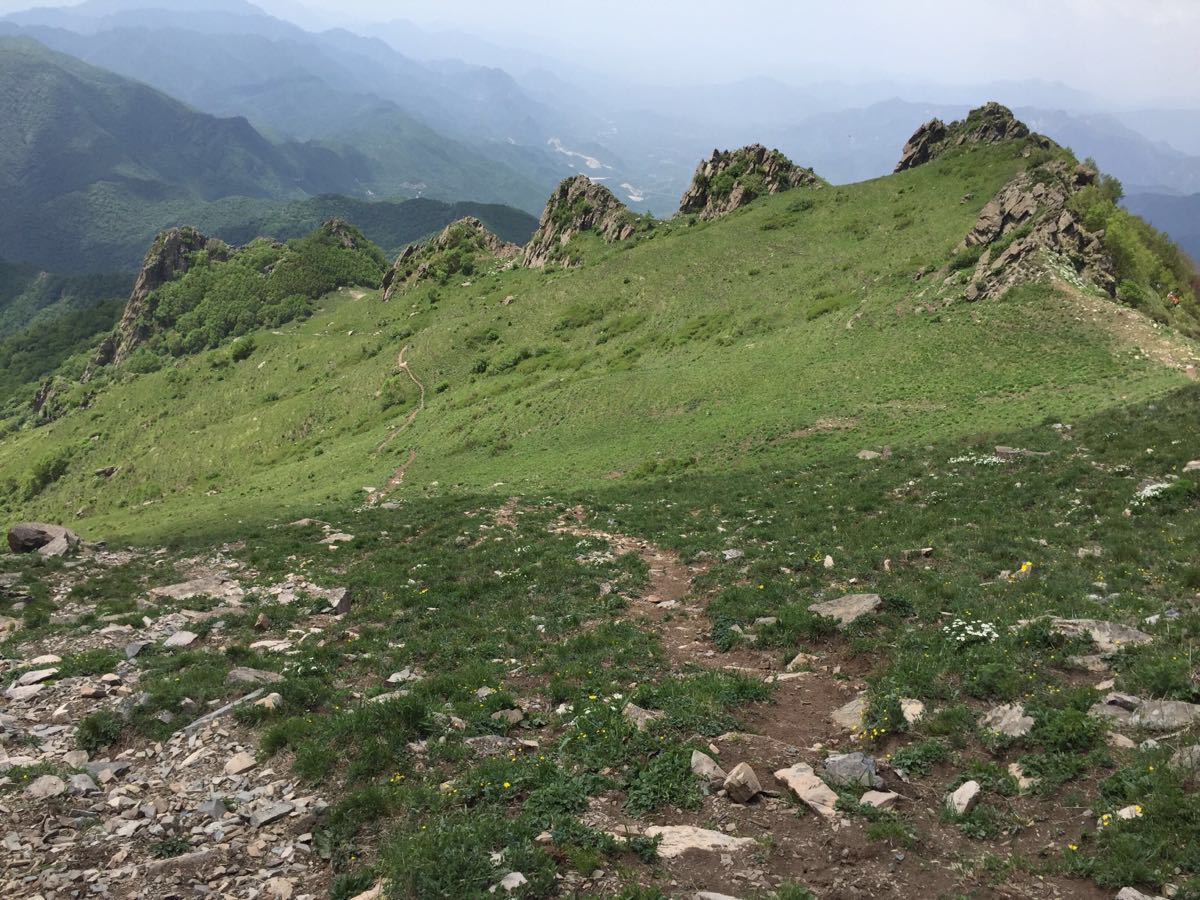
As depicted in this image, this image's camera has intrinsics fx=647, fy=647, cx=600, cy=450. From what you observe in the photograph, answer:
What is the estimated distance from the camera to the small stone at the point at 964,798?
8523 mm

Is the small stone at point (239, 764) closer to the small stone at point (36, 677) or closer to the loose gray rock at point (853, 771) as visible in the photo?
the small stone at point (36, 677)

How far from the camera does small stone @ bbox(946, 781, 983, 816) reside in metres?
8.52

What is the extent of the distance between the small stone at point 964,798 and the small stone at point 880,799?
0.66 m

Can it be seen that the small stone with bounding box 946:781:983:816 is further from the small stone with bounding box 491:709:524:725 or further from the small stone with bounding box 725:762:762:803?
the small stone with bounding box 491:709:524:725

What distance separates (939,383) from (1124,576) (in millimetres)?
24419

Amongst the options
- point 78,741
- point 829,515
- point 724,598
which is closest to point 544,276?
point 829,515

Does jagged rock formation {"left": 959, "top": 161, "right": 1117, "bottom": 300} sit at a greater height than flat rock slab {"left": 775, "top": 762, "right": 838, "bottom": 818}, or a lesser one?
greater

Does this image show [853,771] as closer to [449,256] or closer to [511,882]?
[511,882]

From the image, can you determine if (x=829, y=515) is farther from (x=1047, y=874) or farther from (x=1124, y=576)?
(x=1047, y=874)

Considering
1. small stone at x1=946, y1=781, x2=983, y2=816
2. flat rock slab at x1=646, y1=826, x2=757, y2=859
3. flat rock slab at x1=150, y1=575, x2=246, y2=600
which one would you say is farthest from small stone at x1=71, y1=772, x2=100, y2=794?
small stone at x1=946, y1=781, x2=983, y2=816

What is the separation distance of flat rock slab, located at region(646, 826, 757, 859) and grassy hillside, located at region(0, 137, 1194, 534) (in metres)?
25.8

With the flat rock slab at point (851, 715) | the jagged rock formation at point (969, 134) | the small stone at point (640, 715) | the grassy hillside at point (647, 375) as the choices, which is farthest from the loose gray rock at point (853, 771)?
the jagged rock formation at point (969, 134)

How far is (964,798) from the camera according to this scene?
8.60m

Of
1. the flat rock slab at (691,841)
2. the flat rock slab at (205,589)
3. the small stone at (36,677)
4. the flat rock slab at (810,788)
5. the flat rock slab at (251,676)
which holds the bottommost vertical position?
the flat rock slab at (205,589)
